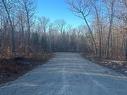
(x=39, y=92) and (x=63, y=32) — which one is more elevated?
(x=63, y=32)

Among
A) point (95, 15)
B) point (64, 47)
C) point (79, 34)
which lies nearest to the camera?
point (95, 15)

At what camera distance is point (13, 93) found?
1225 centimetres

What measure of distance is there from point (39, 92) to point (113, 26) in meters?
49.4

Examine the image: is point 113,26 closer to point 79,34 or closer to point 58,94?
point 58,94

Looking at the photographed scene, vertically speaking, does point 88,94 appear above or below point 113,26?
below

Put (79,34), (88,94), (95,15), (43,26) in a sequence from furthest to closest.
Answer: (79,34), (43,26), (95,15), (88,94)

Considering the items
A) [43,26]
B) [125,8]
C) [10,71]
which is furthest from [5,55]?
[43,26]

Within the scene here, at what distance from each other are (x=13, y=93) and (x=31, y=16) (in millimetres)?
47779

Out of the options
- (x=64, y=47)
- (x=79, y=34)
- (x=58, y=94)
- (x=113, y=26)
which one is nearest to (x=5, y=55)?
(x=58, y=94)

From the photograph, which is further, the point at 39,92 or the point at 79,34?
the point at 79,34

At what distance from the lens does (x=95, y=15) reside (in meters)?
65.1

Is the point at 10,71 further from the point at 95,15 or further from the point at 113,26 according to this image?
the point at 95,15

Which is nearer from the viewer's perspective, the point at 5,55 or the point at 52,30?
the point at 5,55

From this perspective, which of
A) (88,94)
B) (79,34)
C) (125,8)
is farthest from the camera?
(79,34)
